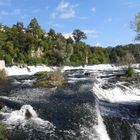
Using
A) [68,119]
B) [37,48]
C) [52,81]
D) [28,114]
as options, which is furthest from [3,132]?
[37,48]

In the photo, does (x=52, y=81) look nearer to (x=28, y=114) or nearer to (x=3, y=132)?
(x=28, y=114)

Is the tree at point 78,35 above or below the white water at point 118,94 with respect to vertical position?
above

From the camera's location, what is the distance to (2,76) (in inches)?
1852

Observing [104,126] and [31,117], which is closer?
[104,126]

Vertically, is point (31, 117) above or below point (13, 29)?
below

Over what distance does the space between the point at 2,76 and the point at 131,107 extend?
2467 cm


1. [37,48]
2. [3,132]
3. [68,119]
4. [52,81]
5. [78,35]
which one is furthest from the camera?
[78,35]

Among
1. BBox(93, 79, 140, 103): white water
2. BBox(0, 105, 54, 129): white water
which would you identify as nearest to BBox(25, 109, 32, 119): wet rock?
BBox(0, 105, 54, 129): white water

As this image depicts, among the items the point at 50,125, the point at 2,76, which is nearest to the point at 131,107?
the point at 50,125

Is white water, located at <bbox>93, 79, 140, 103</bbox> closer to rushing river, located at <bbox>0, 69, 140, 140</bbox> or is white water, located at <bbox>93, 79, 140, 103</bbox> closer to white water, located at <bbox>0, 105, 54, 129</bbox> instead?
rushing river, located at <bbox>0, 69, 140, 140</bbox>


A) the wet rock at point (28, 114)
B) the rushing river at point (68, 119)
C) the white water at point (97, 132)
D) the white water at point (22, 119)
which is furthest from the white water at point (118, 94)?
the white water at point (97, 132)

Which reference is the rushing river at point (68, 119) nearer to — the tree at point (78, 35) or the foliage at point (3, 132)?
the foliage at point (3, 132)

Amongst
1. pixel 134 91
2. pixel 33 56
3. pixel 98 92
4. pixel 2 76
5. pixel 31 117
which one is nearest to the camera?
pixel 31 117

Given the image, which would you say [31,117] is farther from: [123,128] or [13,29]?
[13,29]
